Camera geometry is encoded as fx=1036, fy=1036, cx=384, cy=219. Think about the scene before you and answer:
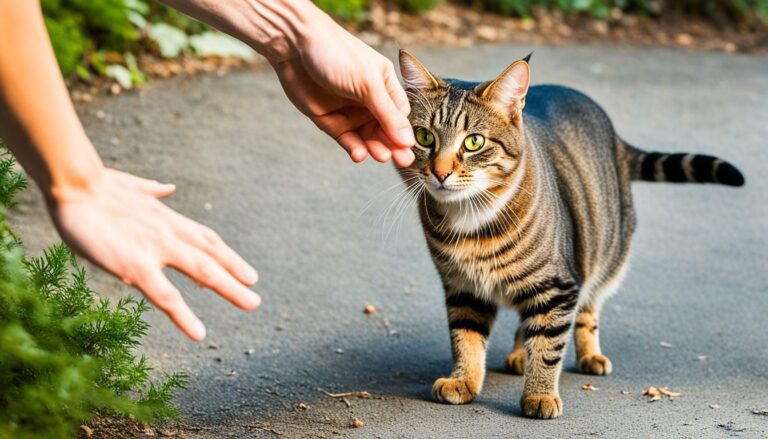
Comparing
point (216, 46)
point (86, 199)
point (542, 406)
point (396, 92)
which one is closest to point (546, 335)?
point (542, 406)

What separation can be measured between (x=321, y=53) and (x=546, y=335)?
137 centimetres

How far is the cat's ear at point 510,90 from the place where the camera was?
3393 millimetres

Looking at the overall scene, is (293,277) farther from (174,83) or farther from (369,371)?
(174,83)

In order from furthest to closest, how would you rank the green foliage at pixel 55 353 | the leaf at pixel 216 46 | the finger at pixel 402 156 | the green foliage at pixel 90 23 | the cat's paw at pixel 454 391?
the leaf at pixel 216 46 → the green foliage at pixel 90 23 → the cat's paw at pixel 454 391 → the finger at pixel 402 156 → the green foliage at pixel 55 353

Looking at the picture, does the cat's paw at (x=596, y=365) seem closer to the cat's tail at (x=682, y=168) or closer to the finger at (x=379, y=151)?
the cat's tail at (x=682, y=168)

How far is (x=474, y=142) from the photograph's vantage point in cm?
346

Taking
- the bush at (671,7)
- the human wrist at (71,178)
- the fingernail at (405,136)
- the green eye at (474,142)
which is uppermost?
the bush at (671,7)

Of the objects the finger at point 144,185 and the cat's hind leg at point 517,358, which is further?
the cat's hind leg at point 517,358

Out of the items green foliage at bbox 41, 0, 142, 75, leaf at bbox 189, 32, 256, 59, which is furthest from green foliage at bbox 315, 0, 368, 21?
green foliage at bbox 41, 0, 142, 75

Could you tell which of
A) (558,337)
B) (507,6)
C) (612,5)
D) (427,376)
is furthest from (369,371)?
(612,5)

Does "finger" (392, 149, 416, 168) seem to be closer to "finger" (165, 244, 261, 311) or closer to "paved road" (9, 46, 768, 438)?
"paved road" (9, 46, 768, 438)

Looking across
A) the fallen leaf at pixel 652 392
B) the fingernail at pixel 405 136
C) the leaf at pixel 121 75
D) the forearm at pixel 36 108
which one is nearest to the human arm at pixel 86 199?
the forearm at pixel 36 108

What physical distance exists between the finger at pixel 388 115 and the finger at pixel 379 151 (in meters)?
0.06

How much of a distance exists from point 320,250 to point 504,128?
1.94 metres
